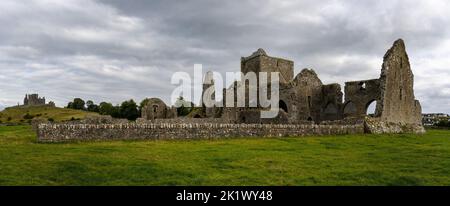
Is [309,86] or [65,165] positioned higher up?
[309,86]

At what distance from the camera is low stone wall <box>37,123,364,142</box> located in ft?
64.8

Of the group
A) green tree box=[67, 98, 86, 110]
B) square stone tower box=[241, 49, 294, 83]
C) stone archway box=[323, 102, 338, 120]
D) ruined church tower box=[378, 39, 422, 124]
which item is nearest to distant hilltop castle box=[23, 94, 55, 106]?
green tree box=[67, 98, 86, 110]

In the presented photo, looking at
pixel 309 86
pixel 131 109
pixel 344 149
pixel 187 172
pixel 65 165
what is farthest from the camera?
→ pixel 131 109

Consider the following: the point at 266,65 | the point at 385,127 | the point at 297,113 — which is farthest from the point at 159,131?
the point at 266,65

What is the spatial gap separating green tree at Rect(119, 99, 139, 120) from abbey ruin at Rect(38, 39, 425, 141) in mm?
27187

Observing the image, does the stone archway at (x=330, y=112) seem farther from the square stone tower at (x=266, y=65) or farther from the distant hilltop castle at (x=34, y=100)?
the distant hilltop castle at (x=34, y=100)

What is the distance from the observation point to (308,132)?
89.5ft

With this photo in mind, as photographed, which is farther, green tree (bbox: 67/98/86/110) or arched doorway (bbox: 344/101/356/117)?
green tree (bbox: 67/98/86/110)

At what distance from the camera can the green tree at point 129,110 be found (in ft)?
285

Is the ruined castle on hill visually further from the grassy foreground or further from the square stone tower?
the grassy foreground
